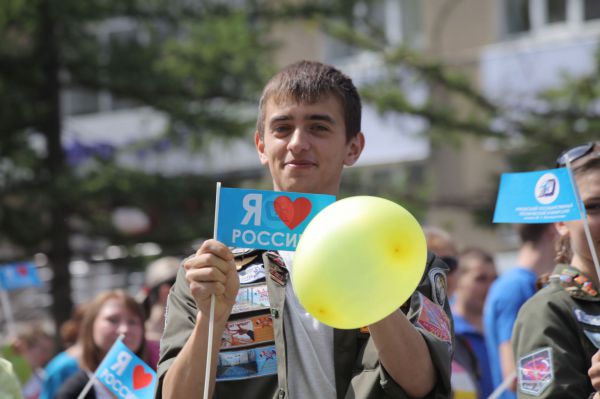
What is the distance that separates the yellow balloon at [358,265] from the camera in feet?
8.79

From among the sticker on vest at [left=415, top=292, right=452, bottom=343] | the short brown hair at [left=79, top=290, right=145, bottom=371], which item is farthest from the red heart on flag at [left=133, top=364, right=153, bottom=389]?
the sticker on vest at [left=415, top=292, right=452, bottom=343]

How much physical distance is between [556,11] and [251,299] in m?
15.1

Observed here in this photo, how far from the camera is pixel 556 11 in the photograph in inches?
678

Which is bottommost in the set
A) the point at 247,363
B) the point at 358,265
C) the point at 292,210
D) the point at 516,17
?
the point at 247,363

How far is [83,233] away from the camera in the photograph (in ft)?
43.3

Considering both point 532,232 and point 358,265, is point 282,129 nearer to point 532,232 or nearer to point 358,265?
point 358,265

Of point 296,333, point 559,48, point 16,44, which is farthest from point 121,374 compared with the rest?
point 559,48

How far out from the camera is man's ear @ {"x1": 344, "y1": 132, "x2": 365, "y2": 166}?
3372 mm

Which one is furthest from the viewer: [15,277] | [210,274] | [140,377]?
[15,277]

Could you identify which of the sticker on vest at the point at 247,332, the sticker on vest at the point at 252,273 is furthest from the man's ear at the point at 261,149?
the sticker on vest at the point at 247,332

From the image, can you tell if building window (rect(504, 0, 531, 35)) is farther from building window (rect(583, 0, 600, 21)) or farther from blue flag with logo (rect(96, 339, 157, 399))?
blue flag with logo (rect(96, 339, 157, 399))

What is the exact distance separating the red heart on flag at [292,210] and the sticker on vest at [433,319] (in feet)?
1.40

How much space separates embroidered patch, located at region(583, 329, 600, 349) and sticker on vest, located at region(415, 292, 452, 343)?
0.56 meters

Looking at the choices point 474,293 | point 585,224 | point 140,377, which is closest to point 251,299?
point 585,224
